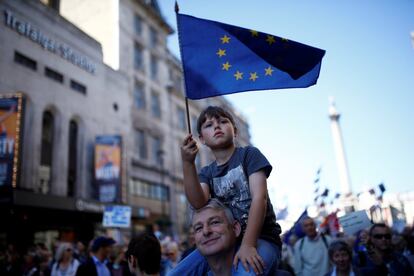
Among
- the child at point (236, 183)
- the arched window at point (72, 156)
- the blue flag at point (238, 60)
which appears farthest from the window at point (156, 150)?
the child at point (236, 183)

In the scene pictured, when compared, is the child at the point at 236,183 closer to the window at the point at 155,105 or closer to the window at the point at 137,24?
the window at the point at 155,105

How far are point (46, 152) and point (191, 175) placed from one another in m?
20.8

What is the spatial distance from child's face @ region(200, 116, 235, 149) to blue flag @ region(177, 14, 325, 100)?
550 millimetres

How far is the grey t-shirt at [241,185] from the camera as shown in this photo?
2.70 metres

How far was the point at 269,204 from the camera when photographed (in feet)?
9.37

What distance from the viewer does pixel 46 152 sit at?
2139 cm

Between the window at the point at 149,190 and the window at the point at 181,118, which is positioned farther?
the window at the point at 181,118

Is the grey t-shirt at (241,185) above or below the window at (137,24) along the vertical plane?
below

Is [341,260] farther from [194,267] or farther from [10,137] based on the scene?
[10,137]

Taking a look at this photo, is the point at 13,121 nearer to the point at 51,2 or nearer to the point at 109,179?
the point at 109,179

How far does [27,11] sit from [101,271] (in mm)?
20087

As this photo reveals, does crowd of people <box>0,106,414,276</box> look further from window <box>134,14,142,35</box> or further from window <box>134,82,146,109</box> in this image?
window <box>134,14,142,35</box>

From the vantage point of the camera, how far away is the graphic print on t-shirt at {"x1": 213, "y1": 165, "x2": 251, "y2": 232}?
9.06ft

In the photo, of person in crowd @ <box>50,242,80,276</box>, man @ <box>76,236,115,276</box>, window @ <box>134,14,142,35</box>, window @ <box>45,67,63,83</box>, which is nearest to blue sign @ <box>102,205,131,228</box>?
person in crowd @ <box>50,242,80,276</box>
